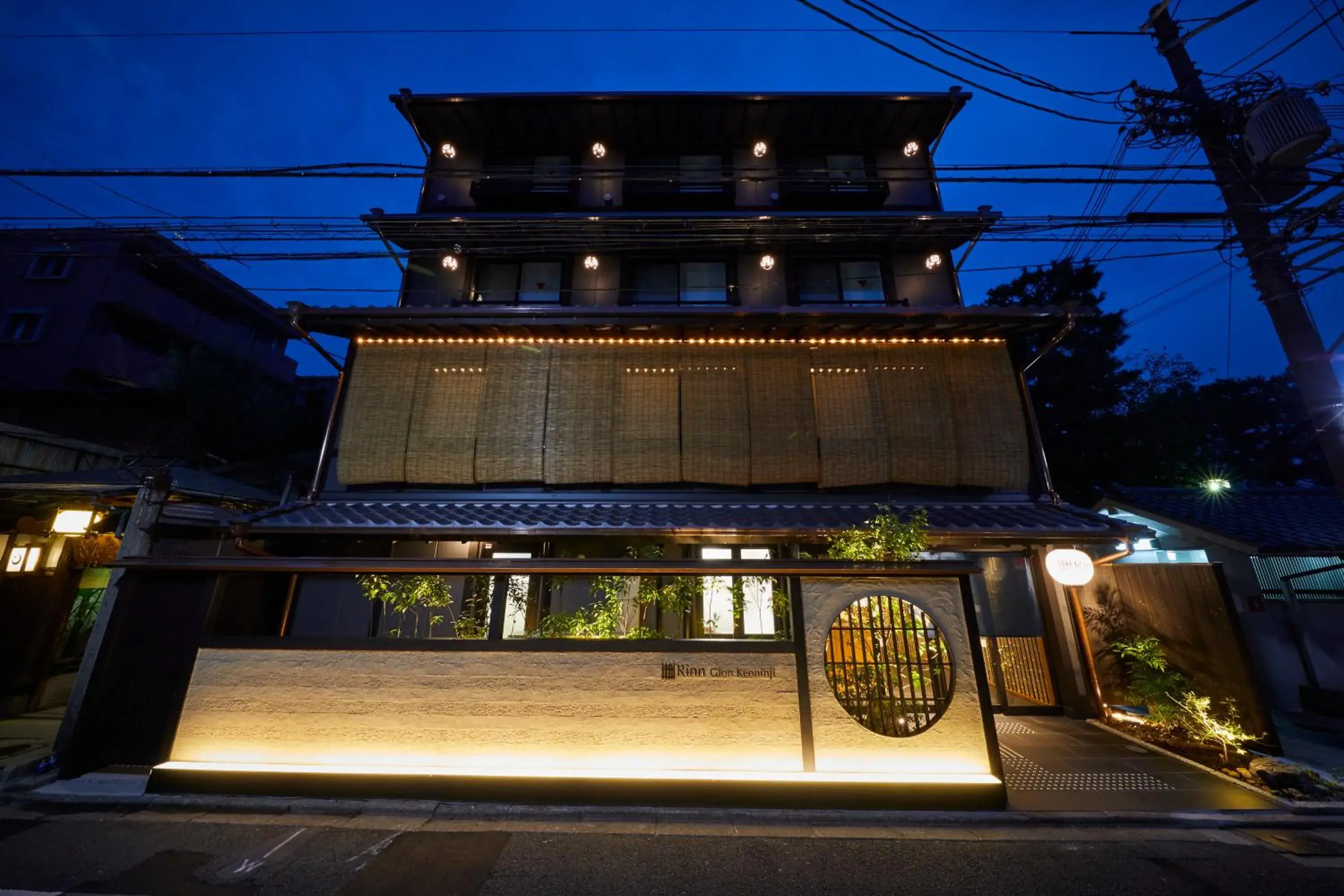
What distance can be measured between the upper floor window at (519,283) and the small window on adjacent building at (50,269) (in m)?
22.7

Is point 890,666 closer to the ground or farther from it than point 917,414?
closer to the ground

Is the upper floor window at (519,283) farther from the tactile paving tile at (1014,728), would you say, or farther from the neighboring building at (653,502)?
the tactile paving tile at (1014,728)

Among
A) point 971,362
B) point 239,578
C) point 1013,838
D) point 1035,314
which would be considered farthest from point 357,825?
point 1035,314

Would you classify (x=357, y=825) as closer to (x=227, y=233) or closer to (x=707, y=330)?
(x=707, y=330)

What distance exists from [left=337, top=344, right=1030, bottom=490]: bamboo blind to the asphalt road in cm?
501

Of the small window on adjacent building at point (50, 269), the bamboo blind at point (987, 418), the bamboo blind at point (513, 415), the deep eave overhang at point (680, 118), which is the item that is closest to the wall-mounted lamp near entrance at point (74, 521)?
the bamboo blind at point (513, 415)

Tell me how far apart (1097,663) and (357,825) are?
11.9 metres

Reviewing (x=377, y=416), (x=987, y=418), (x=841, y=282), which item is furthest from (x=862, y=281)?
(x=377, y=416)

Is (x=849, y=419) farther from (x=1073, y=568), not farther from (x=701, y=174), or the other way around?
(x=701, y=174)

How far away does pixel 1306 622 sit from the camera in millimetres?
8906

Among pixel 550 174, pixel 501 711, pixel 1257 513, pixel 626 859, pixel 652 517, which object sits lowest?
pixel 626 859

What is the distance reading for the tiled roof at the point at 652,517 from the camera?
6.76 meters

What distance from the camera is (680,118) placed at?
1240 cm

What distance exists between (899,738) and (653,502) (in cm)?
489
